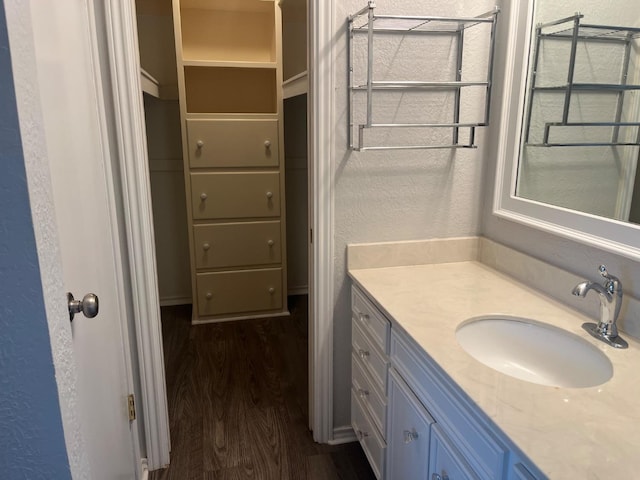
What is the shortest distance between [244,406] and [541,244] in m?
1.51

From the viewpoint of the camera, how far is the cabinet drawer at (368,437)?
1.55m

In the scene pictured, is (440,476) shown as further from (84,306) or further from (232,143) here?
(232,143)

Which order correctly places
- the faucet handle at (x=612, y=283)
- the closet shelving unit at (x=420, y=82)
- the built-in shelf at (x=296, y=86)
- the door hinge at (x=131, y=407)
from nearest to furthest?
the faucet handle at (x=612, y=283)
the closet shelving unit at (x=420, y=82)
the door hinge at (x=131, y=407)
the built-in shelf at (x=296, y=86)

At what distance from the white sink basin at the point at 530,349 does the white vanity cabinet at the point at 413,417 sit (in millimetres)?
198

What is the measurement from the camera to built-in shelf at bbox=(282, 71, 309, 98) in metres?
2.18

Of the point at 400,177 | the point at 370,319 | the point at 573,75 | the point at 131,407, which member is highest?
the point at 573,75

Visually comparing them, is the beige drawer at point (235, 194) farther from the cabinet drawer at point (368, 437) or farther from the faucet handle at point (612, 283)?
the faucet handle at point (612, 283)

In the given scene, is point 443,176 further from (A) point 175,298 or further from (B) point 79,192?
(A) point 175,298

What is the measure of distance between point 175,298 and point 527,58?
2.81 metres

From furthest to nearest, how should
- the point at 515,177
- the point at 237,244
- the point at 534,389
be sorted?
1. the point at 237,244
2. the point at 515,177
3. the point at 534,389

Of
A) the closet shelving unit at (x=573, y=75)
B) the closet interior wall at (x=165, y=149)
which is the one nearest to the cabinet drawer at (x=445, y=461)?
the closet shelving unit at (x=573, y=75)

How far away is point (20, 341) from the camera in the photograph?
2.04 feet

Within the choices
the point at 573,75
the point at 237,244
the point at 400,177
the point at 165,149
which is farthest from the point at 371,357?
the point at 165,149

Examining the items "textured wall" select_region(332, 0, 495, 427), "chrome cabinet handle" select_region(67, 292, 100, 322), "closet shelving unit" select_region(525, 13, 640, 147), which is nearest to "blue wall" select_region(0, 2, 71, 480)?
"chrome cabinet handle" select_region(67, 292, 100, 322)
